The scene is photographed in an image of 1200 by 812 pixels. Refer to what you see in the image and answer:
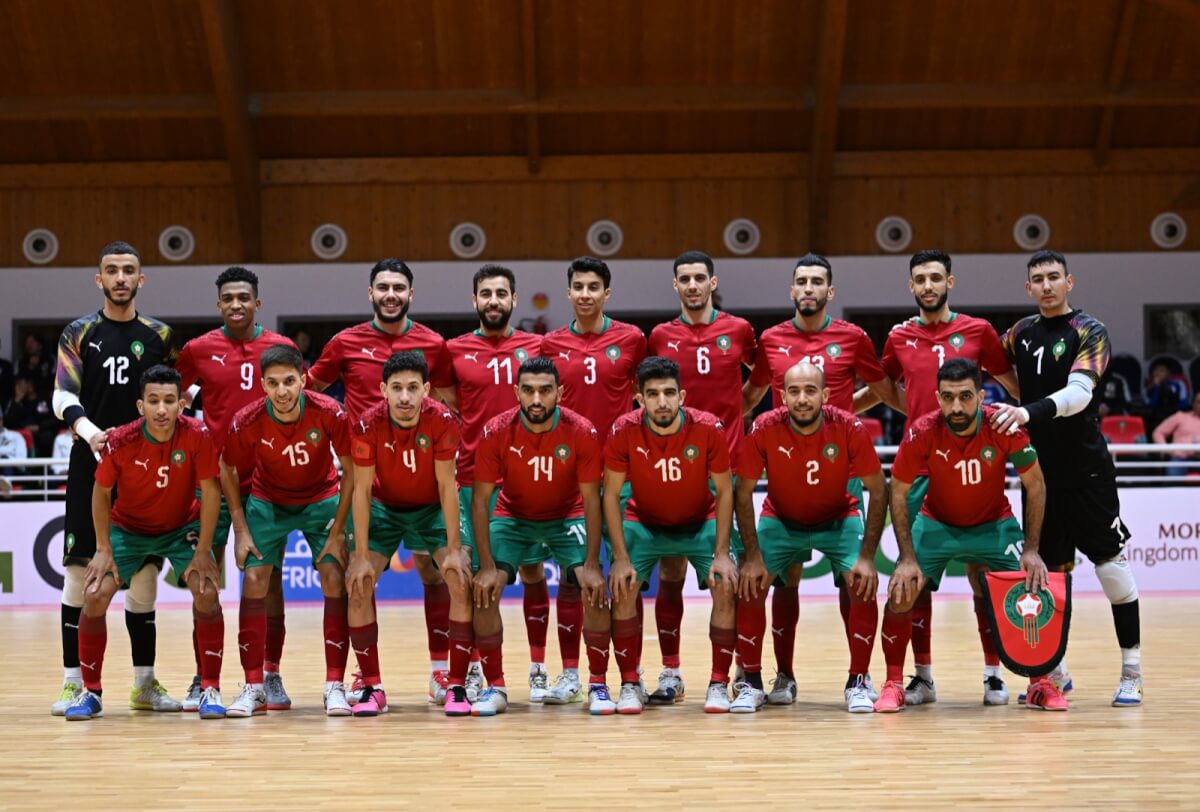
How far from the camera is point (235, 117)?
52.3 ft

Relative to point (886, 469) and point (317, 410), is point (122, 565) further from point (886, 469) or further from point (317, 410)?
point (886, 469)

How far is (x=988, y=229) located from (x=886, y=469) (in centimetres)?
570

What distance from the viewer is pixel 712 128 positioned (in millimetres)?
17094

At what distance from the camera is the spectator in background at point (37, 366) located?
15812mm

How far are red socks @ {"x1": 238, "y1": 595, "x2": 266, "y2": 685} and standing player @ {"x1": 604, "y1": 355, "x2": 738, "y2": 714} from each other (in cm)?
160

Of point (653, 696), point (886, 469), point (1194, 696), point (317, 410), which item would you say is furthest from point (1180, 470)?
point (317, 410)

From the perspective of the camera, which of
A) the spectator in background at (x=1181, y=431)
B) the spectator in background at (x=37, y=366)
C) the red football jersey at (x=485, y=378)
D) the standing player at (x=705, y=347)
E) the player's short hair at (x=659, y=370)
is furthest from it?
the spectator in background at (x=37, y=366)

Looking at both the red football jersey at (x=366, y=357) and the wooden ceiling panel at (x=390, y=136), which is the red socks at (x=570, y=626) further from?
the wooden ceiling panel at (x=390, y=136)

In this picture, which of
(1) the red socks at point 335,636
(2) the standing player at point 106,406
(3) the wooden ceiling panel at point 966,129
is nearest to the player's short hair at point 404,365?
(1) the red socks at point 335,636

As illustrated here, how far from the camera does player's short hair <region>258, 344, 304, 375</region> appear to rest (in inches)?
235

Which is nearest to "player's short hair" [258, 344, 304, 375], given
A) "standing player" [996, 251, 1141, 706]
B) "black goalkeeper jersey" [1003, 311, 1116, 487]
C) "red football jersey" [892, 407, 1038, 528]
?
"red football jersey" [892, 407, 1038, 528]

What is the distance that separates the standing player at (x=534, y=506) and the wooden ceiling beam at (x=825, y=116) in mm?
9910

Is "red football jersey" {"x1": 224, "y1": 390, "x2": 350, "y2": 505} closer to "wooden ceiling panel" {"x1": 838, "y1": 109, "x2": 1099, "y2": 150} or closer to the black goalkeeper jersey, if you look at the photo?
the black goalkeeper jersey

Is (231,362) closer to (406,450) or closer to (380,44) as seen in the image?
(406,450)
